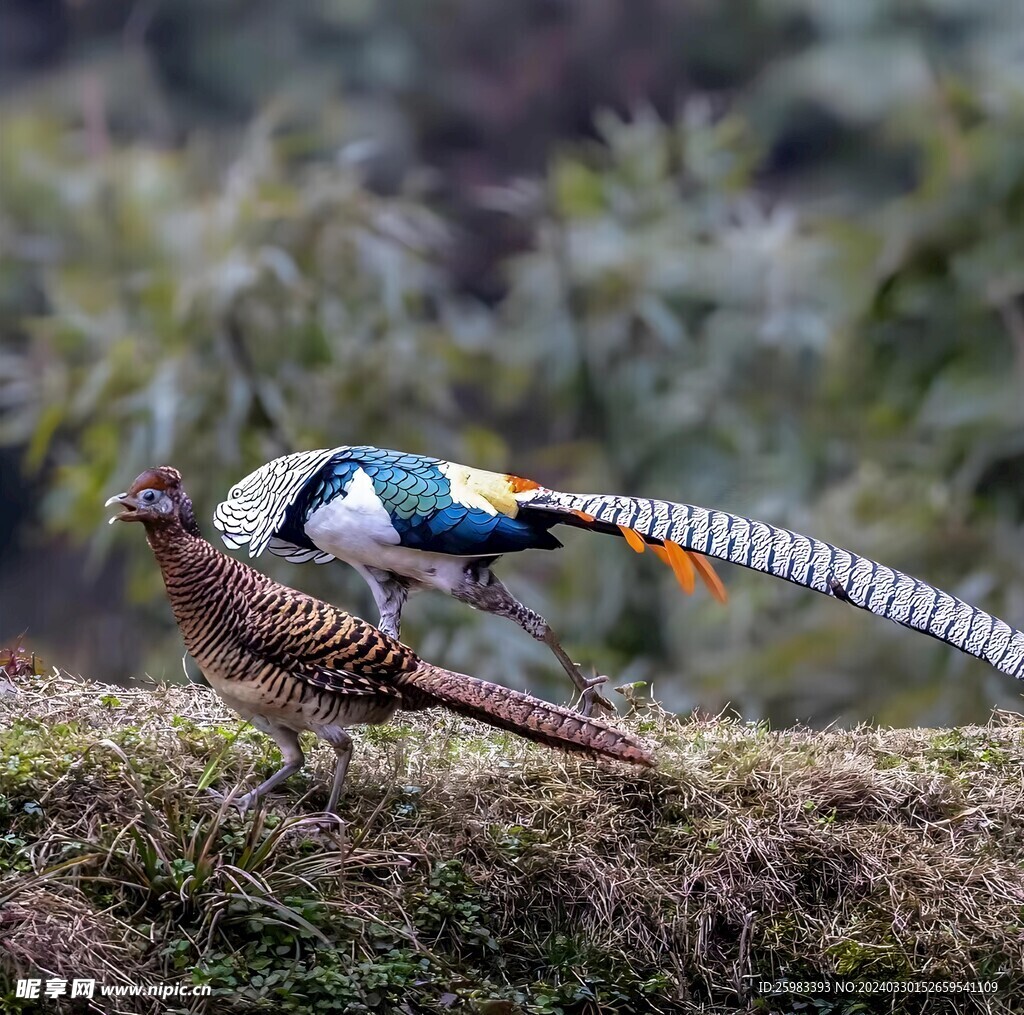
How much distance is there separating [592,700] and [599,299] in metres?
2.22

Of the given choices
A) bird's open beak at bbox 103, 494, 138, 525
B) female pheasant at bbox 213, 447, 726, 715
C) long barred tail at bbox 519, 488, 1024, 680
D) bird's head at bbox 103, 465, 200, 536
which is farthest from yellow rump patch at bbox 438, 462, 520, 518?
bird's open beak at bbox 103, 494, 138, 525

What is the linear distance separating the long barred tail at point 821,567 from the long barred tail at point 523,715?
2.10 ft

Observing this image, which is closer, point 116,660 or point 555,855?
point 555,855

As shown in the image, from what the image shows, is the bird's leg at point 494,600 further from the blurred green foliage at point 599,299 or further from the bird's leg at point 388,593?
the blurred green foliage at point 599,299

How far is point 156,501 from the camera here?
3066 mm

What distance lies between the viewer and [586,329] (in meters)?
5.65

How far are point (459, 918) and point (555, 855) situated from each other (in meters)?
0.31

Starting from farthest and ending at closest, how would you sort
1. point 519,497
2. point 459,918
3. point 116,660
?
point 116,660 → point 519,497 → point 459,918

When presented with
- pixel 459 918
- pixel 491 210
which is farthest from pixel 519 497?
pixel 491 210

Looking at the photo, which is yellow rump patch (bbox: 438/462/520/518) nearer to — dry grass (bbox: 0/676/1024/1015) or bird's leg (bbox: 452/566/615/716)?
bird's leg (bbox: 452/566/615/716)

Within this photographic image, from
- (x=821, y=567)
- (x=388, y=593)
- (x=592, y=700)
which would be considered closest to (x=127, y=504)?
(x=388, y=593)

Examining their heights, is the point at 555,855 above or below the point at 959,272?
below

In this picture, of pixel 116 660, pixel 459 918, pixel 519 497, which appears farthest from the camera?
pixel 116 660

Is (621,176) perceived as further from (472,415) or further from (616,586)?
(616,586)
